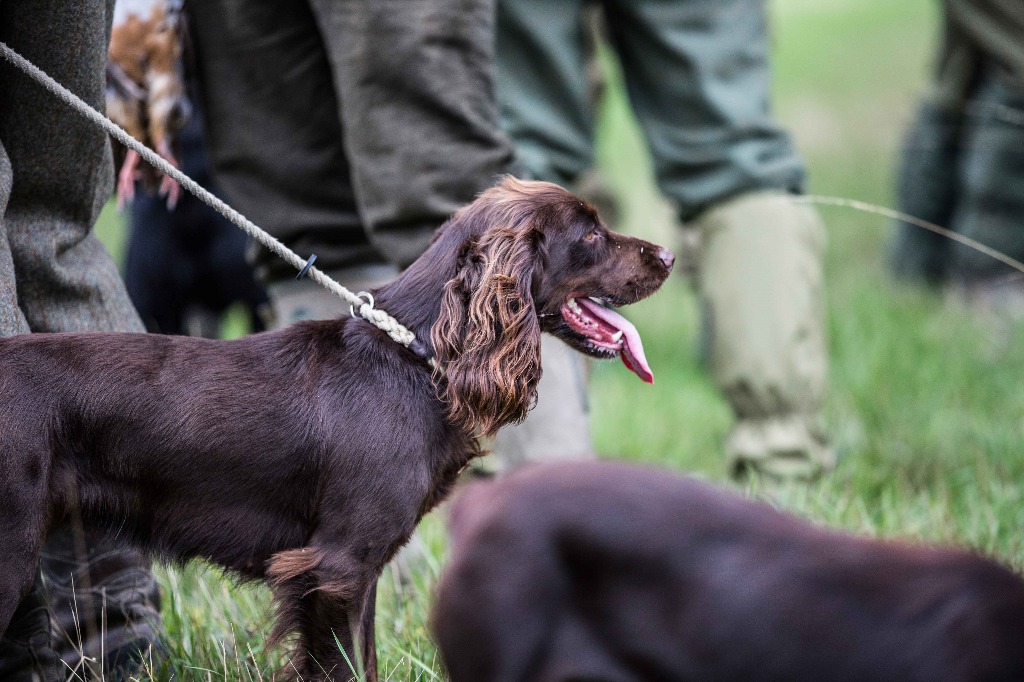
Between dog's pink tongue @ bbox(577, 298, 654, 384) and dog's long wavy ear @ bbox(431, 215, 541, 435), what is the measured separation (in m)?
0.22

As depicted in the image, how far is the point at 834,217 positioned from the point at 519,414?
7.49m

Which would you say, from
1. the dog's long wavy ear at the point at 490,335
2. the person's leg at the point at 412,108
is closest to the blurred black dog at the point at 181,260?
the person's leg at the point at 412,108

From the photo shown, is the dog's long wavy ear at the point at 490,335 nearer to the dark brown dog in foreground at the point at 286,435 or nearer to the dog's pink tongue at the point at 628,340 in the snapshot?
the dark brown dog in foreground at the point at 286,435

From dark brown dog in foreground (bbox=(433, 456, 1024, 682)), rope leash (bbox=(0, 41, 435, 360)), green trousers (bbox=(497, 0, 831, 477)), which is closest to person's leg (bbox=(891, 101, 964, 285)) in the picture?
green trousers (bbox=(497, 0, 831, 477))

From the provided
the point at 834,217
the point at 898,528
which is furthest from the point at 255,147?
the point at 834,217

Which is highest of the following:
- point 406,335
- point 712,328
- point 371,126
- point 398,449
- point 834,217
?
point 371,126

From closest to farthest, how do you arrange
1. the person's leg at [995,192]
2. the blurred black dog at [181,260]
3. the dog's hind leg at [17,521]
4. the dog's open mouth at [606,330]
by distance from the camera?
the dog's hind leg at [17,521] < the dog's open mouth at [606,330] < the blurred black dog at [181,260] < the person's leg at [995,192]

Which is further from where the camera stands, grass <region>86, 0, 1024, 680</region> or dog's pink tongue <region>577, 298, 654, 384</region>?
grass <region>86, 0, 1024, 680</region>

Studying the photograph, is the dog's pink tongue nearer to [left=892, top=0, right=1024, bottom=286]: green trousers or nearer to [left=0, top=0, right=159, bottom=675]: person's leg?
[left=0, top=0, right=159, bottom=675]: person's leg

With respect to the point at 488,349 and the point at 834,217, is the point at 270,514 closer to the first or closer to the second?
the point at 488,349

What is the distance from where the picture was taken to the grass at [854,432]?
8.42 ft

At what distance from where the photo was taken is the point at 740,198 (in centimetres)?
385

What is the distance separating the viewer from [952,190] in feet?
24.0

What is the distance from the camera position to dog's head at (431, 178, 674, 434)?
2193mm
